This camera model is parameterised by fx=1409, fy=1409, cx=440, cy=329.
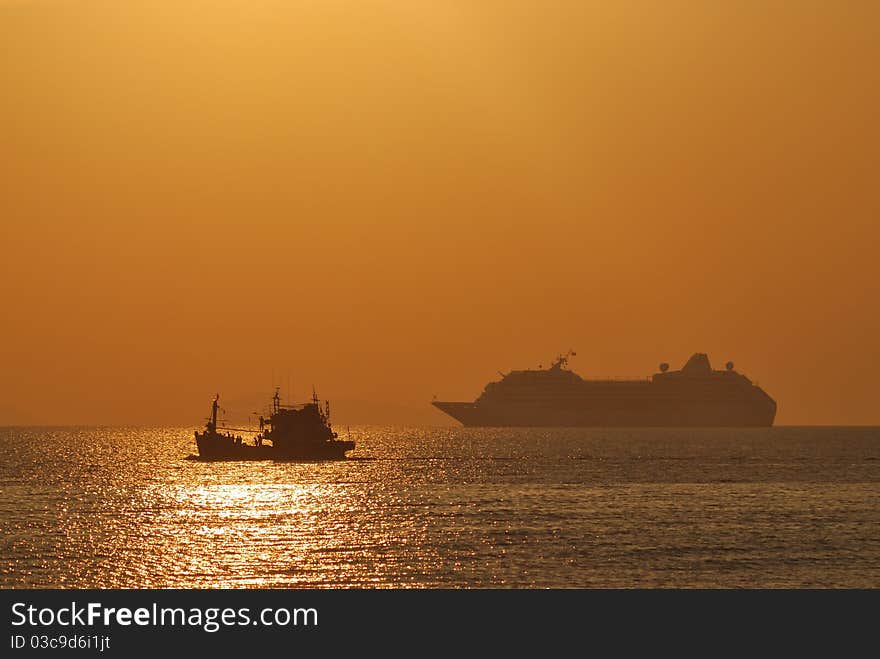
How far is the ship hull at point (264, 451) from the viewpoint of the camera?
135 metres

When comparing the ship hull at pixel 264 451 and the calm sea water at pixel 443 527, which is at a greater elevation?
the ship hull at pixel 264 451

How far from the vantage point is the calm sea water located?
4934cm

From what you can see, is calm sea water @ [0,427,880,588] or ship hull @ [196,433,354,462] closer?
calm sea water @ [0,427,880,588]

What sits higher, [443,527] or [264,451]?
[264,451]

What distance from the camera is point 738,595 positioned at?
2780 cm

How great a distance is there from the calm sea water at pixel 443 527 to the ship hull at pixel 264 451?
9343 millimetres

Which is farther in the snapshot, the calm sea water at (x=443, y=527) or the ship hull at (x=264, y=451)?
the ship hull at (x=264, y=451)

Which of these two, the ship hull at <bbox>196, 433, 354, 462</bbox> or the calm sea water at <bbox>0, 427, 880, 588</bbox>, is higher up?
the ship hull at <bbox>196, 433, 354, 462</bbox>

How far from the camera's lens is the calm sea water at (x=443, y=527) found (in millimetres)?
49344

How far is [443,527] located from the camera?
6644 centimetres

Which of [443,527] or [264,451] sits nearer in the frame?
[443,527]

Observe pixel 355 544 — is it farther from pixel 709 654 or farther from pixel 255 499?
pixel 709 654

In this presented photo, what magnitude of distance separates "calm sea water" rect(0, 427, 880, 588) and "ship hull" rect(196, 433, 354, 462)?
9.34 meters

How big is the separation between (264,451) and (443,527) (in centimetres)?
7306
